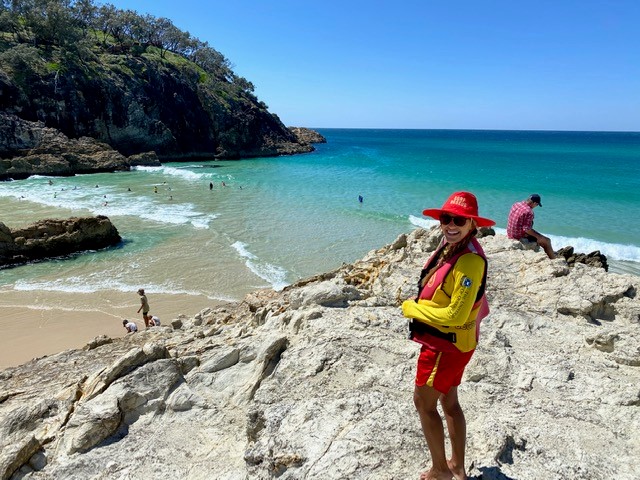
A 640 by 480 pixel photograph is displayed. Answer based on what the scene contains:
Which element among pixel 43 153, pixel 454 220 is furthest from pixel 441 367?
pixel 43 153

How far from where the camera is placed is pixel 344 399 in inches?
162

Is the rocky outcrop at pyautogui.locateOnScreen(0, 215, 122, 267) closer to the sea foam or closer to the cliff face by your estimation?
the sea foam

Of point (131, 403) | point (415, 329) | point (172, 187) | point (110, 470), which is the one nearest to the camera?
point (415, 329)

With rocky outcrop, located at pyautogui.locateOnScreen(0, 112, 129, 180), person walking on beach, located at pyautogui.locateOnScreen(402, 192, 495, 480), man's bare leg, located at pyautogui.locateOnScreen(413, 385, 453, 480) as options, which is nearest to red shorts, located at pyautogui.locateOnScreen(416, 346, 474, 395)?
person walking on beach, located at pyautogui.locateOnScreen(402, 192, 495, 480)

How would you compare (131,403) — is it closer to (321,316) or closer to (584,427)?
(321,316)

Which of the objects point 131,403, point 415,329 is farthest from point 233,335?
point 415,329

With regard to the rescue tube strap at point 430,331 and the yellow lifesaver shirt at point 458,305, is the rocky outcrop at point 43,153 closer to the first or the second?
the rescue tube strap at point 430,331

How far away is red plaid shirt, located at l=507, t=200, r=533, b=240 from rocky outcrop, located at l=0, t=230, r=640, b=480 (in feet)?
5.94

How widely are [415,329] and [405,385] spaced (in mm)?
Result: 1847

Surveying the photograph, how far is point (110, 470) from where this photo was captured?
417 cm

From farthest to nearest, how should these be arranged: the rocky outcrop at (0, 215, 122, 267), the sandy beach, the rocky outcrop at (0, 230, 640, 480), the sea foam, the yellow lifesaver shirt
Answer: the rocky outcrop at (0, 215, 122, 267) → the sea foam → the sandy beach → the rocky outcrop at (0, 230, 640, 480) → the yellow lifesaver shirt

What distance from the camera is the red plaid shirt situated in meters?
8.58

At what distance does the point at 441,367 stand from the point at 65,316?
43.8 ft

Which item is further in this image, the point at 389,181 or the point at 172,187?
the point at 389,181
